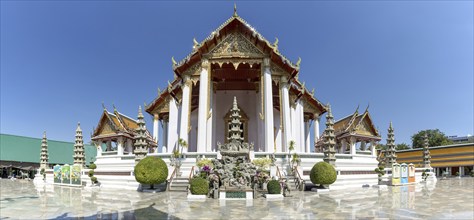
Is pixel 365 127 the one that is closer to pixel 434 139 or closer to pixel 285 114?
pixel 285 114

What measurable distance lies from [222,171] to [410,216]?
772 centimetres

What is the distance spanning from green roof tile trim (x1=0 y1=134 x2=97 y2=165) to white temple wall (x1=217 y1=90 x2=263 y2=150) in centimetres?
2252

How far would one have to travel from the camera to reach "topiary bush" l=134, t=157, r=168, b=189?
1583cm

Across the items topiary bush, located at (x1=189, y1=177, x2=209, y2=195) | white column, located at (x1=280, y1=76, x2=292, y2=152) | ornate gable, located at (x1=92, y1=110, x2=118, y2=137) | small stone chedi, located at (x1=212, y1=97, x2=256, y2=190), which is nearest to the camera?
topiary bush, located at (x1=189, y1=177, x2=209, y2=195)

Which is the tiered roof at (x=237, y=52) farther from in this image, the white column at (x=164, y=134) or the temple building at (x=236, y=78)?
the white column at (x=164, y=134)

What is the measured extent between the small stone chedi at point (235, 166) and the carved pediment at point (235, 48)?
7.56 meters

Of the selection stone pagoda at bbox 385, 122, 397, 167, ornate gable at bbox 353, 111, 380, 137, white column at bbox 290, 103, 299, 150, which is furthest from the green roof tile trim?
stone pagoda at bbox 385, 122, 397, 167

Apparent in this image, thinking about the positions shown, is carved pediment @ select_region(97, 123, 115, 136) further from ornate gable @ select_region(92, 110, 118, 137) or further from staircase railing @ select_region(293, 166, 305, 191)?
staircase railing @ select_region(293, 166, 305, 191)

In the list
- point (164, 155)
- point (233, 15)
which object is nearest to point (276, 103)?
point (233, 15)

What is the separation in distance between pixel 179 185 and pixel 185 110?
6.93 m

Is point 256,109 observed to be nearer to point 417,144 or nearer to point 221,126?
point 221,126

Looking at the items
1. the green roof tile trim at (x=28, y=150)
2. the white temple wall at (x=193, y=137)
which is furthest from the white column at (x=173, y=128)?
the green roof tile trim at (x=28, y=150)

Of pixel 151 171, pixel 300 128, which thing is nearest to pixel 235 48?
pixel 300 128

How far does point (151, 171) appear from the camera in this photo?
15828 millimetres
